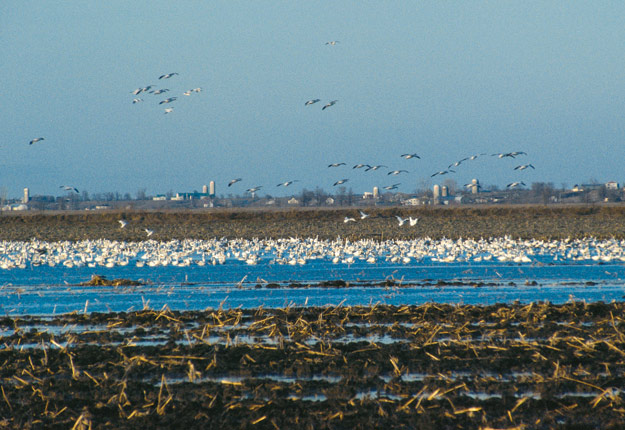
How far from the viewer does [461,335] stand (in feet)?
33.1

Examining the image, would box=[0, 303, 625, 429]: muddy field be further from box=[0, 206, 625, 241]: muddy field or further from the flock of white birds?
box=[0, 206, 625, 241]: muddy field

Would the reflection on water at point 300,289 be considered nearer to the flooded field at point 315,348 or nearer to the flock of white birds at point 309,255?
the flooded field at point 315,348

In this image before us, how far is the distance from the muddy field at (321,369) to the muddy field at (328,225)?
74.2 feet

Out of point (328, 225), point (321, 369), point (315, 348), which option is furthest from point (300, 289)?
point (328, 225)

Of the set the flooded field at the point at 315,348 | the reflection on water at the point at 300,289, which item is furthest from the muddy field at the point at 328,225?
the flooded field at the point at 315,348

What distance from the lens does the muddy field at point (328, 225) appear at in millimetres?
36469

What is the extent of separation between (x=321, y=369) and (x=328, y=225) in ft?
119

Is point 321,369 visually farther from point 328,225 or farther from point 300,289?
point 328,225

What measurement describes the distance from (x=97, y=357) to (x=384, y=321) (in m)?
4.38

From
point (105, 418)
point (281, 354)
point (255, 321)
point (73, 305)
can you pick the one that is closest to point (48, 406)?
point (105, 418)

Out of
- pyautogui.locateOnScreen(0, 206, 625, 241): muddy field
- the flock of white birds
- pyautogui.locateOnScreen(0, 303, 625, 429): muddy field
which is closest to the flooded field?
pyautogui.locateOnScreen(0, 303, 625, 429): muddy field

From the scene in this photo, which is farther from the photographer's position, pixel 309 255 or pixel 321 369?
pixel 309 255

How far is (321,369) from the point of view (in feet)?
27.3

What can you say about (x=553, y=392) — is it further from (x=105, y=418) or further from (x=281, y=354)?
(x=105, y=418)
